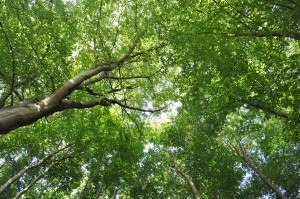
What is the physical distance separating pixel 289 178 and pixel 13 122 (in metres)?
17.9

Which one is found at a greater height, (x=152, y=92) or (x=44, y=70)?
(x=152, y=92)

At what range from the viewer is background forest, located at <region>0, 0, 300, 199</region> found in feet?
24.5

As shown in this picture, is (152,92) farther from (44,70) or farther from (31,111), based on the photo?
(31,111)

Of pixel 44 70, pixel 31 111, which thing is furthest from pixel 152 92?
pixel 31 111

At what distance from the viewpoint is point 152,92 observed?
1541 centimetres

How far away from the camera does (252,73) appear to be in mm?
8914

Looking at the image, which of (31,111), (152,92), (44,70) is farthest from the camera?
(152,92)

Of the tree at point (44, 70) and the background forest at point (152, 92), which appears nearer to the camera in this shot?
the tree at point (44, 70)

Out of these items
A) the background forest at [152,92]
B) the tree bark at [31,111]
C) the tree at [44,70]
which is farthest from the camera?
the background forest at [152,92]

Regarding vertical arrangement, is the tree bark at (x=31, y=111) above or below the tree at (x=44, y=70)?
below

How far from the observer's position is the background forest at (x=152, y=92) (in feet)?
24.5

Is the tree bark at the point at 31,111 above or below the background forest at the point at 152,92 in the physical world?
below

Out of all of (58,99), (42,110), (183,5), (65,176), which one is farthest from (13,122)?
(65,176)

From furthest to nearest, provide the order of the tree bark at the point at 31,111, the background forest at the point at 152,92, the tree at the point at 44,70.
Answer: the background forest at the point at 152,92 < the tree at the point at 44,70 < the tree bark at the point at 31,111
